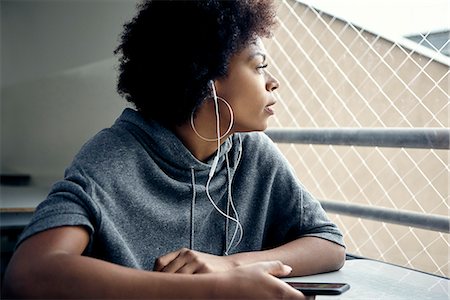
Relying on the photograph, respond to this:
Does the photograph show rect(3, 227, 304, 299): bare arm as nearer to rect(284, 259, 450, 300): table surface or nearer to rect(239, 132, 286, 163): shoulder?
rect(284, 259, 450, 300): table surface

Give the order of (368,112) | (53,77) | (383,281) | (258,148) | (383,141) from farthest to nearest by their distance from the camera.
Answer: (53,77) → (368,112) → (383,141) → (258,148) → (383,281)

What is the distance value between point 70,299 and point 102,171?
24cm

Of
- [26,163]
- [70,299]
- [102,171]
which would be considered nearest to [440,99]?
[102,171]

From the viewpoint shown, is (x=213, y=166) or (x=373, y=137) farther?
(x=373, y=137)

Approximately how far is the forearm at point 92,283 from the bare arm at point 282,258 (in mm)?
130

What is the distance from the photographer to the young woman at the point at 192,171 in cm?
86

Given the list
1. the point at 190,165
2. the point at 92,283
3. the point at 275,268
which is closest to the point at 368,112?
the point at 190,165

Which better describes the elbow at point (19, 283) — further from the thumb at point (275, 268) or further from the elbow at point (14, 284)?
the thumb at point (275, 268)

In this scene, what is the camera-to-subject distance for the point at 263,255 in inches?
38.6

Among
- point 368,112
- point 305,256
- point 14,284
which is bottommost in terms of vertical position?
point 14,284

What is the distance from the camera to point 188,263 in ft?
2.82

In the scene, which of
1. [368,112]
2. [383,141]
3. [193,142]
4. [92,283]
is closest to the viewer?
[92,283]

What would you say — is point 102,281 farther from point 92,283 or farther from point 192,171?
point 192,171

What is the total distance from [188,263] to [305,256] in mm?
258
